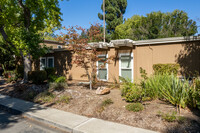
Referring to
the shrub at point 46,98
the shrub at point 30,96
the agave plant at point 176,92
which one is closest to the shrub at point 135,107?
the agave plant at point 176,92

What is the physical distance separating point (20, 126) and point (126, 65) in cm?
680

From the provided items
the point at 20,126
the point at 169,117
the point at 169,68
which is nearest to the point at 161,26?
the point at 169,68

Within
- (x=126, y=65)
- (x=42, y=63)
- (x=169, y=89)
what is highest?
(x=42, y=63)

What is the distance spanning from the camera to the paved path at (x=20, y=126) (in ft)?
13.7

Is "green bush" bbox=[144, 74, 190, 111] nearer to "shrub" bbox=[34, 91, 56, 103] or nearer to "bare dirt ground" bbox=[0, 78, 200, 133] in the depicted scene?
"bare dirt ground" bbox=[0, 78, 200, 133]

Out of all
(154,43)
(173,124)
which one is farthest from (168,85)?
(154,43)

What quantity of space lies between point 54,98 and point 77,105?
152 cm

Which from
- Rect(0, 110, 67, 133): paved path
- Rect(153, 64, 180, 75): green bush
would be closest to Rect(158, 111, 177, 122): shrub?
Rect(0, 110, 67, 133): paved path

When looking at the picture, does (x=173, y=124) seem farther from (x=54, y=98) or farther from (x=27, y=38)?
(x=27, y=38)

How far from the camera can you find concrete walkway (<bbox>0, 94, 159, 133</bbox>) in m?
3.93

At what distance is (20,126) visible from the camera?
4.50m

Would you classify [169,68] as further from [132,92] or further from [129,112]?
[129,112]

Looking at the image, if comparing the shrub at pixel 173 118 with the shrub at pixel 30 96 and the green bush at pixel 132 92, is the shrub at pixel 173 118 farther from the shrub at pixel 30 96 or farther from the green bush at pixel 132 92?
the shrub at pixel 30 96

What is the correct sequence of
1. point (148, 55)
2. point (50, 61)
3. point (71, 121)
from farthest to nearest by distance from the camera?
point (50, 61)
point (148, 55)
point (71, 121)
